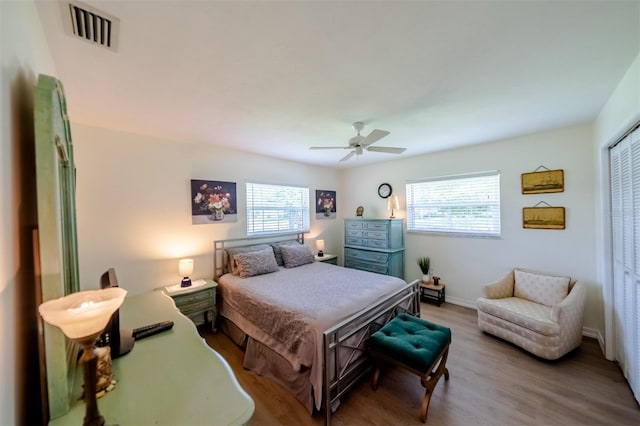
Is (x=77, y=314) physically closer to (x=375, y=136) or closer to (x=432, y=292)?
(x=375, y=136)

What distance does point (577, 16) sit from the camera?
1.25 m

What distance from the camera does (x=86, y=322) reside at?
2.32 feet

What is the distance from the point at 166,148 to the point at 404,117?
2.98 m

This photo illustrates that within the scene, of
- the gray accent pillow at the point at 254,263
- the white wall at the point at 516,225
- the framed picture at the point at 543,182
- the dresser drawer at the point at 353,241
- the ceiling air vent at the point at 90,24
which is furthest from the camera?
the dresser drawer at the point at 353,241

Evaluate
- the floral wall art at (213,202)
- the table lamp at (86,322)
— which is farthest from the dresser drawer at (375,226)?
the table lamp at (86,322)

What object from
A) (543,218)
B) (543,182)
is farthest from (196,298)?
(543,182)

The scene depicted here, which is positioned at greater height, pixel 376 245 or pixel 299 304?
pixel 376 245

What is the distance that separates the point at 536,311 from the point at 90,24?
4.43 metres

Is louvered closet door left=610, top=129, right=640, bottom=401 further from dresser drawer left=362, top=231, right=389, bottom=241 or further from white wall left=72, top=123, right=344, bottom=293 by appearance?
white wall left=72, top=123, right=344, bottom=293

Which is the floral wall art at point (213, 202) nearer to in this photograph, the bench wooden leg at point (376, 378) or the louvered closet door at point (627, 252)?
the bench wooden leg at point (376, 378)

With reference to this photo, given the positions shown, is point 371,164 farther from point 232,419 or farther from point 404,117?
point 232,419

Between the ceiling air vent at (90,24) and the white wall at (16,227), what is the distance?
0.70ft

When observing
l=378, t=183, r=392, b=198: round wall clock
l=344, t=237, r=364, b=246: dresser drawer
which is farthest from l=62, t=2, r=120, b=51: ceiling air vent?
l=378, t=183, r=392, b=198: round wall clock

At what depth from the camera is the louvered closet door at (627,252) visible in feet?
6.22
